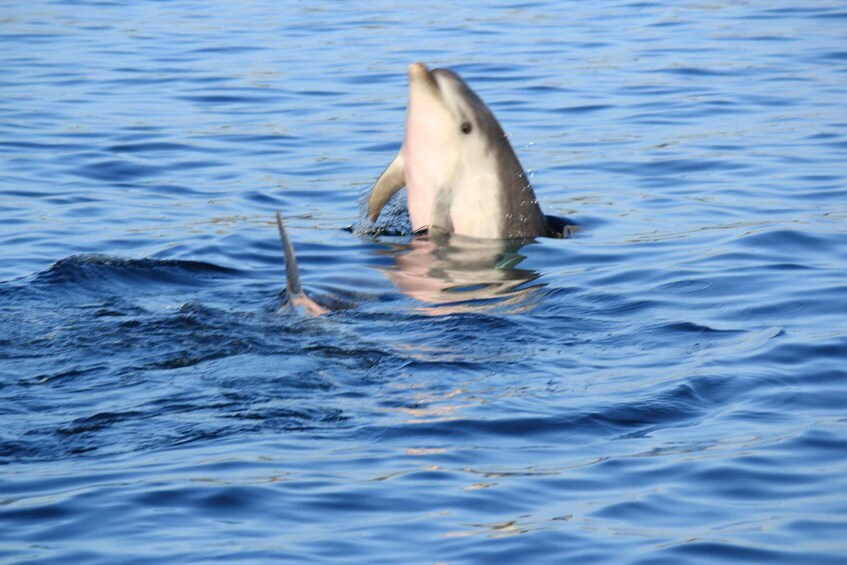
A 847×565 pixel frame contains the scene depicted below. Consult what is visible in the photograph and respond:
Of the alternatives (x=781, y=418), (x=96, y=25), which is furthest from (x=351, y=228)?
(x=96, y=25)

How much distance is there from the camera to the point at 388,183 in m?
10.3

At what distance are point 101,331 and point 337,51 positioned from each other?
1155 cm

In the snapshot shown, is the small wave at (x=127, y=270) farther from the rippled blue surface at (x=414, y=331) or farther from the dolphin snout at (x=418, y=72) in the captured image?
the dolphin snout at (x=418, y=72)

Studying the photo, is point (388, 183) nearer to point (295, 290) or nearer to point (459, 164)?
point (459, 164)

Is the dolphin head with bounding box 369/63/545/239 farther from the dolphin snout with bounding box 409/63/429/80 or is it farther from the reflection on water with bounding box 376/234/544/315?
the reflection on water with bounding box 376/234/544/315

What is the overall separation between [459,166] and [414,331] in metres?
2.46

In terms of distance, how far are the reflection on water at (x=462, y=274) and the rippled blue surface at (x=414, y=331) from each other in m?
0.04

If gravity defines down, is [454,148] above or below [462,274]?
above

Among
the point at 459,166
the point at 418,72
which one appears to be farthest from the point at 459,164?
the point at 418,72

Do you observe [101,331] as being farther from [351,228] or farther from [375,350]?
[351,228]

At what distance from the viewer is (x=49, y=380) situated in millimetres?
6992

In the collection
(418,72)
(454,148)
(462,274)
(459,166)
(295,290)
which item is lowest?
(462,274)

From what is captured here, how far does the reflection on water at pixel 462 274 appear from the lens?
866 centimetres

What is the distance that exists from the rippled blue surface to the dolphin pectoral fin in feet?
1.07
